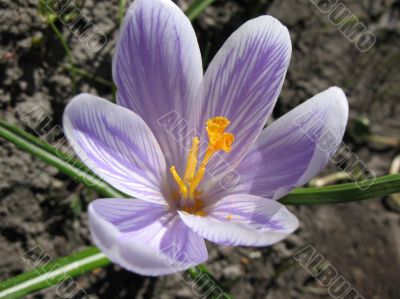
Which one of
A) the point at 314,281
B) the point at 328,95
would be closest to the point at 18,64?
the point at 328,95

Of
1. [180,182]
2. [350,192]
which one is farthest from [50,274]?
[350,192]

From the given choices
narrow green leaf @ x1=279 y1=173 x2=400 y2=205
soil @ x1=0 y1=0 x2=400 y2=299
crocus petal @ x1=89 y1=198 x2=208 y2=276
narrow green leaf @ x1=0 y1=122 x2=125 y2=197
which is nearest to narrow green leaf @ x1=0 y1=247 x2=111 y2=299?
narrow green leaf @ x1=0 y1=122 x2=125 y2=197

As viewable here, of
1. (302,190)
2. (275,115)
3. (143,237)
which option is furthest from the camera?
(275,115)

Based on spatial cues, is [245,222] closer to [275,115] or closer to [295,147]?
[295,147]

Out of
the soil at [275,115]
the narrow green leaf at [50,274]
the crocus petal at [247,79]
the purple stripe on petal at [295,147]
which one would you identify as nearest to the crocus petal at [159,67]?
the crocus petal at [247,79]

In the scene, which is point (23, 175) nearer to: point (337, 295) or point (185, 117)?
point (185, 117)

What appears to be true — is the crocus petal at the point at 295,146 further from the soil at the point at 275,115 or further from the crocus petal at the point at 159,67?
the soil at the point at 275,115

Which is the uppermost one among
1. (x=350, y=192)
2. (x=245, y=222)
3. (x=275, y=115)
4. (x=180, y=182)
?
(x=180, y=182)
